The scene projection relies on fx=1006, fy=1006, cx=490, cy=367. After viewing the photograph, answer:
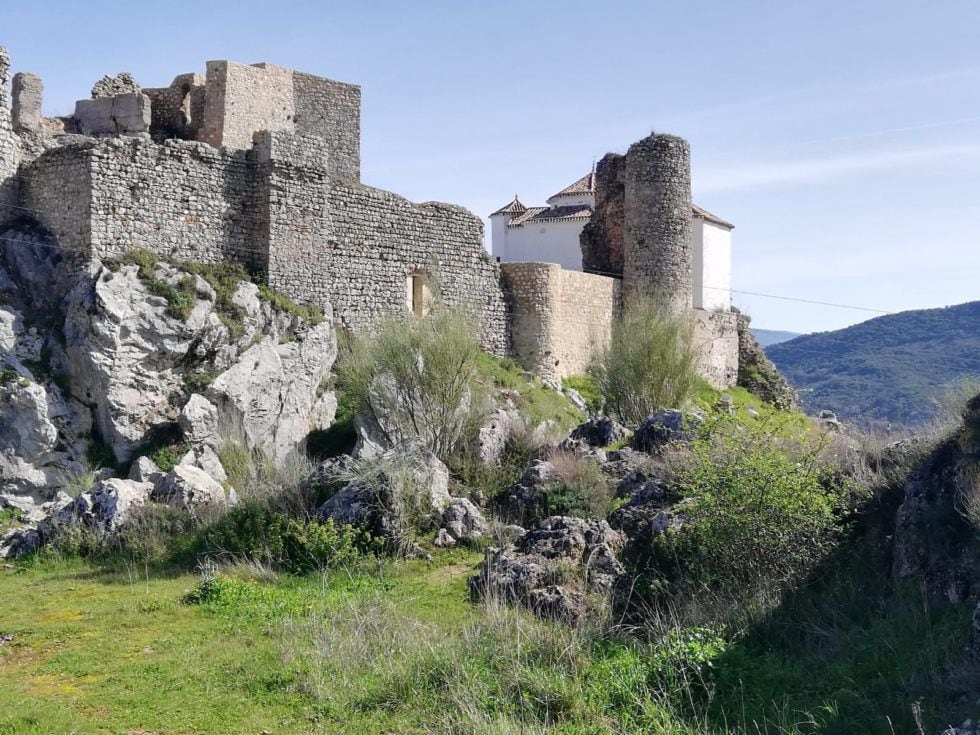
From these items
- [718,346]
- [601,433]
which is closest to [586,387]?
[718,346]

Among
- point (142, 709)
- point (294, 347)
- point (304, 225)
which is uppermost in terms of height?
point (304, 225)

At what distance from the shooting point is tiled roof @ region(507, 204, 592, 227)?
140 feet

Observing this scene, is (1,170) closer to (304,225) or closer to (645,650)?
(304,225)

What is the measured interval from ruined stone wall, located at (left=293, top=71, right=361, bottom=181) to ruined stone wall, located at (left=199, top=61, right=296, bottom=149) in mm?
626

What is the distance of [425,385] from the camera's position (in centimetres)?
1952

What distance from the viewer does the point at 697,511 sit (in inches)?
466

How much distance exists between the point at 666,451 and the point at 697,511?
13.9 feet

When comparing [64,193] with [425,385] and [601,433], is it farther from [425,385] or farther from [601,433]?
[601,433]

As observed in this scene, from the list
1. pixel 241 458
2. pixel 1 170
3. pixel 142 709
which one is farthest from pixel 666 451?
pixel 1 170

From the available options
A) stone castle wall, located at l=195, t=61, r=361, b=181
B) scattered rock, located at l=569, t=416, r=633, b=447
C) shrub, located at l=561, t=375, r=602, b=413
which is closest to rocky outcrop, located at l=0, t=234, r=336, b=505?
stone castle wall, located at l=195, t=61, r=361, b=181

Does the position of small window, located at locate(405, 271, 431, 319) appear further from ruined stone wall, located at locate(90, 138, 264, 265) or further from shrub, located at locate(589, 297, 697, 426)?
shrub, located at locate(589, 297, 697, 426)

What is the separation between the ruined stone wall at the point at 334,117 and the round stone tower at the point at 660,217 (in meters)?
8.43

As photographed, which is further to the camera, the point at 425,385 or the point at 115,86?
the point at 115,86

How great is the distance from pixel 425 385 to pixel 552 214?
25.7 meters
